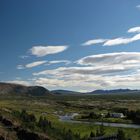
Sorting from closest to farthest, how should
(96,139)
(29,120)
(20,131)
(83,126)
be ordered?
(20,131) → (96,139) → (29,120) → (83,126)

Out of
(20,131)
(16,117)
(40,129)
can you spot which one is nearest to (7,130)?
(20,131)

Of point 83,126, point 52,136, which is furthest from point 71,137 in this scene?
point 83,126

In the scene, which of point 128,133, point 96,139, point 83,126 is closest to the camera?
point 96,139

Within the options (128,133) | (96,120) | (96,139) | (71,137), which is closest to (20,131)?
(71,137)

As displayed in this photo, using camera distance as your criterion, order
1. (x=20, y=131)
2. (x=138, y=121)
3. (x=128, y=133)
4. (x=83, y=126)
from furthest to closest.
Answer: (x=138, y=121)
(x=83, y=126)
(x=128, y=133)
(x=20, y=131)

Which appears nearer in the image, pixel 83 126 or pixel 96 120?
pixel 83 126

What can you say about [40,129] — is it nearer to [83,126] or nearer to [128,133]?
[128,133]

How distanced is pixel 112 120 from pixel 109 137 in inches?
3089

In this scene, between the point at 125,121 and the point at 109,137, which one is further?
the point at 125,121

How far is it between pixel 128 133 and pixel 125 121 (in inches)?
2070

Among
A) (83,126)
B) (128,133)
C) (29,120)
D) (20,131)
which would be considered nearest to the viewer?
(20,131)

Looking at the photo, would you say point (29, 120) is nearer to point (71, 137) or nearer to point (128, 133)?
point (71, 137)

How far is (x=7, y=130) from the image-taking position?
108750 millimetres

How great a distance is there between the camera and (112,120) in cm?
19700
